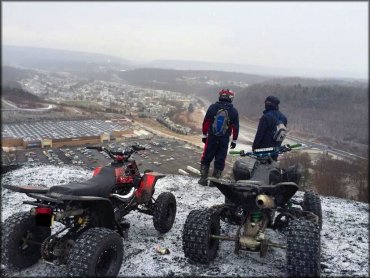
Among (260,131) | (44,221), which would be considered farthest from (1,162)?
(260,131)

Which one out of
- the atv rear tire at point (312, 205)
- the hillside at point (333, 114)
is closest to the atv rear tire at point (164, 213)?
the atv rear tire at point (312, 205)

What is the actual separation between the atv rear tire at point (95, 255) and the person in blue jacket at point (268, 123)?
11.7 ft

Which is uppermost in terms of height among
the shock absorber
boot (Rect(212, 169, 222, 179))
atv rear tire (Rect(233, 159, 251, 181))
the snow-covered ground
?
atv rear tire (Rect(233, 159, 251, 181))

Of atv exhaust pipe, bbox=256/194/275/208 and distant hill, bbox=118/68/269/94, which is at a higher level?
distant hill, bbox=118/68/269/94

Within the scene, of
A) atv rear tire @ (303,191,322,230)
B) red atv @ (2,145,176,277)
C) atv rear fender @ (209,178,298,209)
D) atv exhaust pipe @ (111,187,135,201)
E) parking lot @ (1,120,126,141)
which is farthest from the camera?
parking lot @ (1,120,126,141)

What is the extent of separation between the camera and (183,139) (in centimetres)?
1023

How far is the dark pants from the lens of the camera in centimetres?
770

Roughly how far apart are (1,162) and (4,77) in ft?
18.7

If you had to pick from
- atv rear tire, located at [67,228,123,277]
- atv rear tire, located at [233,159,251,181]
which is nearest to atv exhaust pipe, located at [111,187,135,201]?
atv rear tire, located at [67,228,123,277]

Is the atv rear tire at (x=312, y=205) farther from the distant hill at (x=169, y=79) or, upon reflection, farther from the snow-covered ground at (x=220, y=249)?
the distant hill at (x=169, y=79)

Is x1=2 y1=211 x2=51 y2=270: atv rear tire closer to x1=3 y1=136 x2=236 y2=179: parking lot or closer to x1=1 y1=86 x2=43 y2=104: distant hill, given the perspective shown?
x1=1 y1=86 x2=43 y2=104: distant hill

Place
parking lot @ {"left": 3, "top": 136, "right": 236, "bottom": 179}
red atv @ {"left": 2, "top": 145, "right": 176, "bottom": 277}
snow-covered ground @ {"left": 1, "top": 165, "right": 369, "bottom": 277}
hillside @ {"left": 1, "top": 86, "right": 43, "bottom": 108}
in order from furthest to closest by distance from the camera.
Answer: parking lot @ {"left": 3, "top": 136, "right": 236, "bottom": 179}, hillside @ {"left": 1, "top": 86, "right": 43, "bottom": 108}, snow-covered ground @ {"left": 1, "top": 165, "right": 369, "bottom": 277}, red atv @ {"left": 2, "top": 145, "right": 176, "bottom": 277}

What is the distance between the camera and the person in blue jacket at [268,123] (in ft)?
21.3

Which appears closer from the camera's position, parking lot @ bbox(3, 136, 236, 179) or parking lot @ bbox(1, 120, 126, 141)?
parking lot @ bbox(3, 136, 236, 179)
